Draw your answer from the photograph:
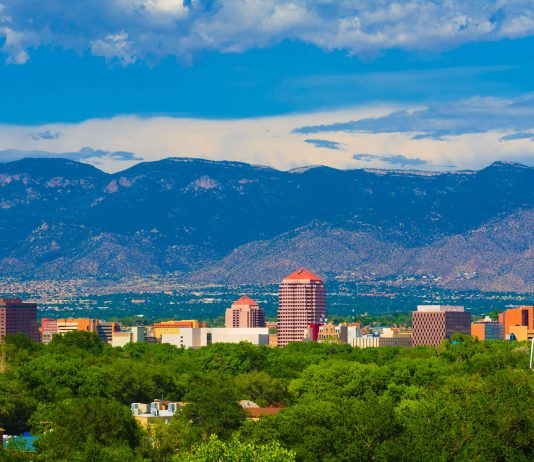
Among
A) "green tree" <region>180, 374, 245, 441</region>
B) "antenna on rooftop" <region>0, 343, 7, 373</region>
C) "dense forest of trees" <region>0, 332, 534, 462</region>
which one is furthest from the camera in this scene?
"antenna on rooftop" <region>0, 343, 7, 373</region>

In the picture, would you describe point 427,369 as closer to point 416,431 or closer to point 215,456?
point 416,431

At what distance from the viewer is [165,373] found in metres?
173

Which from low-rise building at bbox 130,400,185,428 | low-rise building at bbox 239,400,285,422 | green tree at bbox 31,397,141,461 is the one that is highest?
green tree at bbox 31,397,141,461

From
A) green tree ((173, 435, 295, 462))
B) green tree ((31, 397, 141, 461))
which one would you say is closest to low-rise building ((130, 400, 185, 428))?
green tree ((31, 397, 141, 461))

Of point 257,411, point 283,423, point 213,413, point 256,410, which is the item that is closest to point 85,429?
point 283,423

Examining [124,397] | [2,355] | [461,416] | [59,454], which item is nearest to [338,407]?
[461,416]

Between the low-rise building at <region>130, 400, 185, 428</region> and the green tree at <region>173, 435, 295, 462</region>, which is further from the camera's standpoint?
the low-rise building at <region>130, 400, 185, 428</region>

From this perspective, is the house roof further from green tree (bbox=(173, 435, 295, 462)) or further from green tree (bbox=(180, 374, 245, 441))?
green tree (bbox=(173, 435, 295, 462))

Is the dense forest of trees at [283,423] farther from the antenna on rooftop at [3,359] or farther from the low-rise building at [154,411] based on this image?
the antenna on rooftop at [3,359]

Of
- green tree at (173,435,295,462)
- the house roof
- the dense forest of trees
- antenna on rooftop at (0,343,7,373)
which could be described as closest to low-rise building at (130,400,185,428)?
the dense forest of trees

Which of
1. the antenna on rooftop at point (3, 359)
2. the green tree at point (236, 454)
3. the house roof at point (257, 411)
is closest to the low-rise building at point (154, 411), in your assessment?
the house roof at point (257, 411)

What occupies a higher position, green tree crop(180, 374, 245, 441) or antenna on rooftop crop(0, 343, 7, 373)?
antenna on rooftop crop(0, 343, 7, 373)

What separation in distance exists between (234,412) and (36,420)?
48.9 feet

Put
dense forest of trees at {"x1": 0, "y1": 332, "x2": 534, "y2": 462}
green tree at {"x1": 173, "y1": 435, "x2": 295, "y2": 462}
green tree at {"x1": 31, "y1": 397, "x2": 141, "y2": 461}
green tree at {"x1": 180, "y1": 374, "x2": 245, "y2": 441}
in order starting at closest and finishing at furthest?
1. green tree at {"x1": 173, "y1": 435, "x2": 295, "y2": 462}
2. dense forest of trees at {"x1": 0, "y1": 332, "x2": 534, "y2": 462}
3. green tree at {"x1": 31, "y1": 397, "x2": 141, "y2": 461}
4. green tree at {"x1": 180, "y1": 374, "x2": 245, "y2": 441}
